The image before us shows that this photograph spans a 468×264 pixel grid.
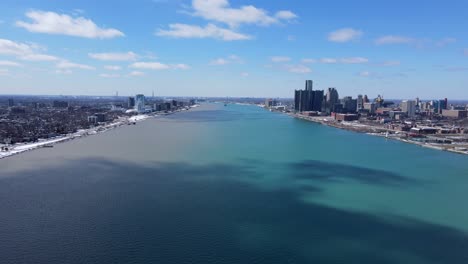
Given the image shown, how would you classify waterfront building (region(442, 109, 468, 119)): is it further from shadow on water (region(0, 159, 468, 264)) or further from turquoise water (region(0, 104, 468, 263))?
shadow on water (region(0, 159, 468, 264))

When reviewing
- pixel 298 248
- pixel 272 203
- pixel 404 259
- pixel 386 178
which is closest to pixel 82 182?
pixel 272 203

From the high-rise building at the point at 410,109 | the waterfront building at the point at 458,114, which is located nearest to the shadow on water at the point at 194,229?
the high-rise building at the point at 410,109

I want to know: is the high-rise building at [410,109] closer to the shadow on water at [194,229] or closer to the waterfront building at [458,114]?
the waterfront building at [458,114]

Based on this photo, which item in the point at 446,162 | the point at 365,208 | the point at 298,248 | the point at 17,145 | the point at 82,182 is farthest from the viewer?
the point at 17,145

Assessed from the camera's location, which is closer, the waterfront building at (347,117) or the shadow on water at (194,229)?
the shadow on water at (194,229)

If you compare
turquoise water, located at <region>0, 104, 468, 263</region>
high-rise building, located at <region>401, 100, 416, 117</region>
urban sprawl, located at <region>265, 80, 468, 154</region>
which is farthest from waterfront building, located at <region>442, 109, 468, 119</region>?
turquoise water, located at <region>0, 104, 468, 263</region>

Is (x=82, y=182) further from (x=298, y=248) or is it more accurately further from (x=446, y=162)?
(x=446, y=162)

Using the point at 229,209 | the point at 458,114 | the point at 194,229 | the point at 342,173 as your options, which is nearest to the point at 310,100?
the point at 458,114

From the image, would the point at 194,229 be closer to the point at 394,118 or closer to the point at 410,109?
the point at 394,118
